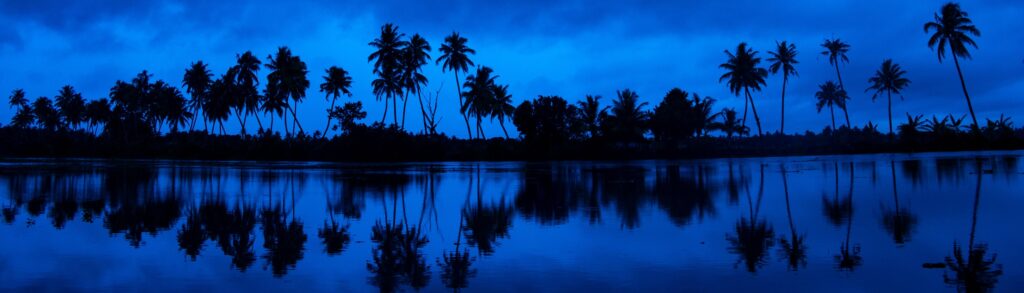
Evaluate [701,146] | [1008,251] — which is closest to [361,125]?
[701,146]

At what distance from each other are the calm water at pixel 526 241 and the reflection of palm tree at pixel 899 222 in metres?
0.04

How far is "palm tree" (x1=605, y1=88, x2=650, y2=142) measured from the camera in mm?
67375

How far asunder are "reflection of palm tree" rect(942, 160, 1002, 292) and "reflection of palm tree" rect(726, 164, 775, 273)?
70.8 inches

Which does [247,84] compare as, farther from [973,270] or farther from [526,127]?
[973,270]

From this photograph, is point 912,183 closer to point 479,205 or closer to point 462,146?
point 479,205

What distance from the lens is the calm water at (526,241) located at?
7.22 meters

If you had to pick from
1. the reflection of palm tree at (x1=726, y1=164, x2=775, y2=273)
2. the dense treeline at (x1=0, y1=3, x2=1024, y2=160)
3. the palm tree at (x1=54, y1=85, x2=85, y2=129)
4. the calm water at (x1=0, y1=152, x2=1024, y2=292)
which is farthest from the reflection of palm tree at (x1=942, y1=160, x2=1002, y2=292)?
the palm tree at (x1=54, y1=85, x2=85, y2=129)

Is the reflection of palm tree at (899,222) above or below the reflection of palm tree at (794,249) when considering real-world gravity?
above

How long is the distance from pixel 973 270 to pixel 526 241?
5145 mm

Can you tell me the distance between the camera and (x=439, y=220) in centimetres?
1275

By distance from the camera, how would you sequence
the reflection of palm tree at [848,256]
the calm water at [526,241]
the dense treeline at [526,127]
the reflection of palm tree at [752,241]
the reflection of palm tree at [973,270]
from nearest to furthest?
1. the reflection of palm tree at [973,270]
2. the calm water at [526,241]
3. the reflection of palm tree at [848,256]
4. the reflection of palm tree at [752,241]
5. the dense treeline at [526,127]

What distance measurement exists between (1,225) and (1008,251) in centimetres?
1464

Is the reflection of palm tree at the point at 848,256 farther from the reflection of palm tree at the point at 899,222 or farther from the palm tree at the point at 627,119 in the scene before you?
the palm tree at the point at 627,119

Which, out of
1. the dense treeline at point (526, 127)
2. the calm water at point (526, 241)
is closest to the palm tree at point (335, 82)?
the dense treeline at point (526, 127)
